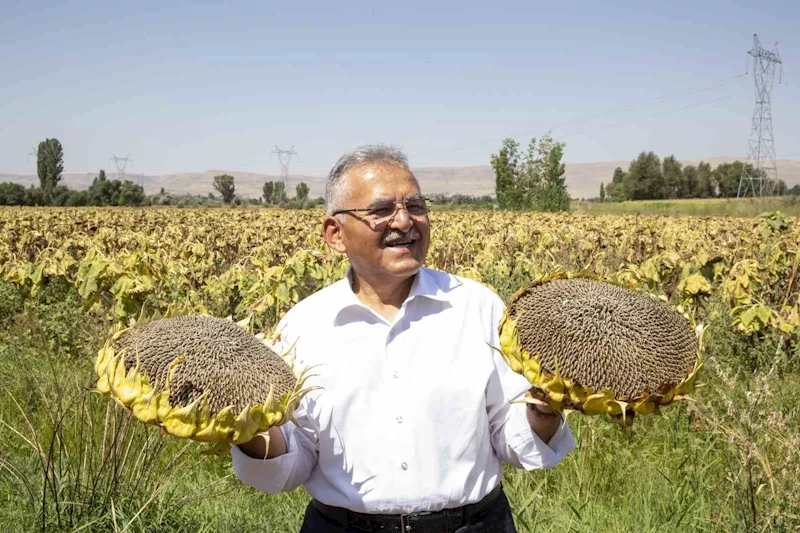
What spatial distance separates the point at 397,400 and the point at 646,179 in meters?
122

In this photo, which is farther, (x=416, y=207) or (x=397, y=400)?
(x=416, y=207)

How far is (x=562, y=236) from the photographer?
16.1 metres

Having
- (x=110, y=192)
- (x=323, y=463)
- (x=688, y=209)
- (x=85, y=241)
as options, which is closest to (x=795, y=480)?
(x=323, y=463)

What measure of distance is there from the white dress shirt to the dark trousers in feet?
0.25

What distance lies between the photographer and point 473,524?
2.45 meters

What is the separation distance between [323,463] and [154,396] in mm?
779

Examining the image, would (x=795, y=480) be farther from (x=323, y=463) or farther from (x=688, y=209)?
(x=688, y=209)

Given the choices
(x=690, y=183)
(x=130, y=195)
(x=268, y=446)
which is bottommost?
(x=268, y=446)

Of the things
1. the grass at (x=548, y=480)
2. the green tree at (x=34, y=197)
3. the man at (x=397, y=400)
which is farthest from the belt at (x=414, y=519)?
the green tree at (x=34, y=197)

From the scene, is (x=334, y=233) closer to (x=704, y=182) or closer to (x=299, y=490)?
(x=299, y=490)

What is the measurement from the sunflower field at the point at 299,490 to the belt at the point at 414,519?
0.71 m

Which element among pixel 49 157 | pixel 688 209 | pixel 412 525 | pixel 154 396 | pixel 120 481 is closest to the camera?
pixel 154 396

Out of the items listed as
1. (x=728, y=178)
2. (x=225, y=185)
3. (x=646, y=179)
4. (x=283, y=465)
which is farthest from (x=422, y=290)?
(x=728, y=178)

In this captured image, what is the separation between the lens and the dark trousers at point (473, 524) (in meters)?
2.43
